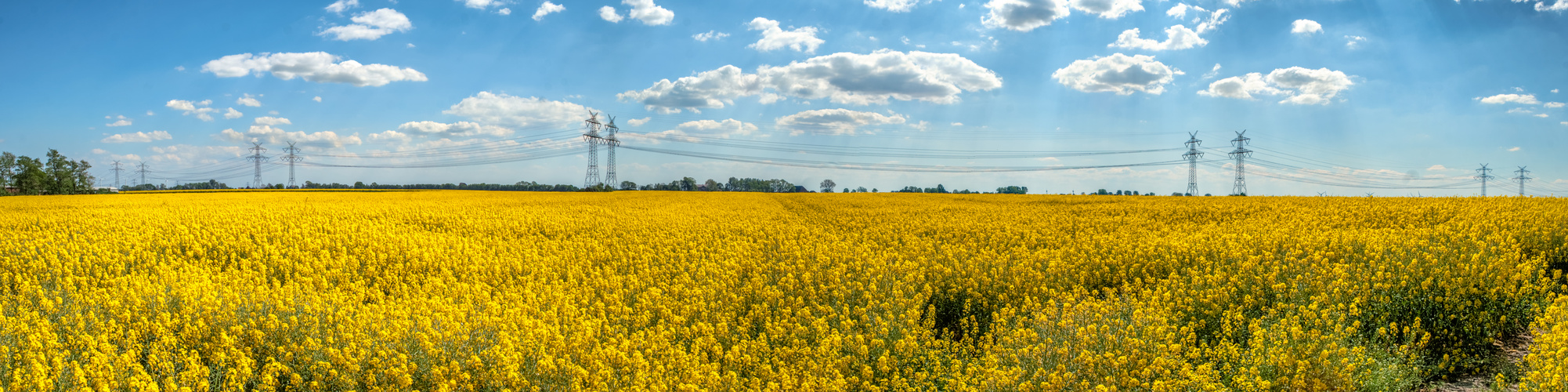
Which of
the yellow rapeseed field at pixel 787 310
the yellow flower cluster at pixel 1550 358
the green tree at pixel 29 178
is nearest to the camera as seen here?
the yellow flower cluster at pixel 1550 358

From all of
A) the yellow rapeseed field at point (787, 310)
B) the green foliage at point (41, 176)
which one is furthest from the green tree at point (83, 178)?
the yellow rapeseed field at point (787, 310)

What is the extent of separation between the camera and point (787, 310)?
690 centimetres

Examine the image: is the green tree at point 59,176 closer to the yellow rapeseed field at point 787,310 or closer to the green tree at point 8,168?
the green tree at point 8,168

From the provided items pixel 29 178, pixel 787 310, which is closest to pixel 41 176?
pixel 29 178

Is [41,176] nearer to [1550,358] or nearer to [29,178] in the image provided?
[29,178]

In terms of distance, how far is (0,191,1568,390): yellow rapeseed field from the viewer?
5039 millimetres

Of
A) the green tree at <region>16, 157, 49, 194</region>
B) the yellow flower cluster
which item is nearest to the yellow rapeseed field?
the yellow flower cluster

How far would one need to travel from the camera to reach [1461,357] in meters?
6.08

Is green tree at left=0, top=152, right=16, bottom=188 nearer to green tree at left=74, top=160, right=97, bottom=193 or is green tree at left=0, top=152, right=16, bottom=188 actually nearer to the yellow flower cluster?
green tree at left=74, top=160, right=97, bottom=193

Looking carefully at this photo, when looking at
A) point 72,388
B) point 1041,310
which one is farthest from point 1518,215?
point 72,388

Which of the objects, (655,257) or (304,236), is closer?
(655,257)

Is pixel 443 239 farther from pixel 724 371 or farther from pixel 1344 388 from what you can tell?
pixel 1344 388

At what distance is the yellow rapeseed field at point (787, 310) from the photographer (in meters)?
5.04

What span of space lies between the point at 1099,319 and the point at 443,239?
1182cm
